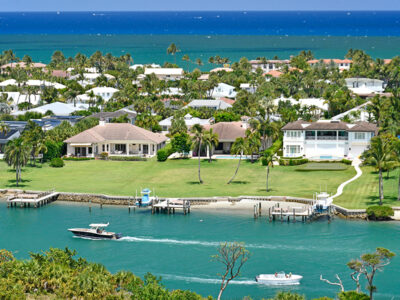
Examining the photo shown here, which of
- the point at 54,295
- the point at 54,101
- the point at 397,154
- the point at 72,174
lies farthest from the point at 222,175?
the point at 54,101

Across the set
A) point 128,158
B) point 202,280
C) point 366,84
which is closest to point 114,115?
point 128,158

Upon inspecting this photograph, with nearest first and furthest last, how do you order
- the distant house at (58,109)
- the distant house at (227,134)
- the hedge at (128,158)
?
the hedge at (128,158) < the distant house at (227,134) < the distant house at (58,109)

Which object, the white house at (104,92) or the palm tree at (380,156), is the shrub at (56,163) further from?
the white house at (104,92)

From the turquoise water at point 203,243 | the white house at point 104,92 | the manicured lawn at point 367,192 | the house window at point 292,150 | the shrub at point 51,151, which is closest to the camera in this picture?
the turquoise water at point 203,243

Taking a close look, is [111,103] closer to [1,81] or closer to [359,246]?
[1,81]

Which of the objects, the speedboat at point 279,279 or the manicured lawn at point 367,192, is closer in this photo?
the speedboat at point 279,279

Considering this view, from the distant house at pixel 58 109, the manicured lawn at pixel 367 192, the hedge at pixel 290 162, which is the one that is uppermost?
the distant house at pixel 58 109

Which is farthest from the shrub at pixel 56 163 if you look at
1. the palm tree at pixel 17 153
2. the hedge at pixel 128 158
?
the palm tree at pixel 17 153
